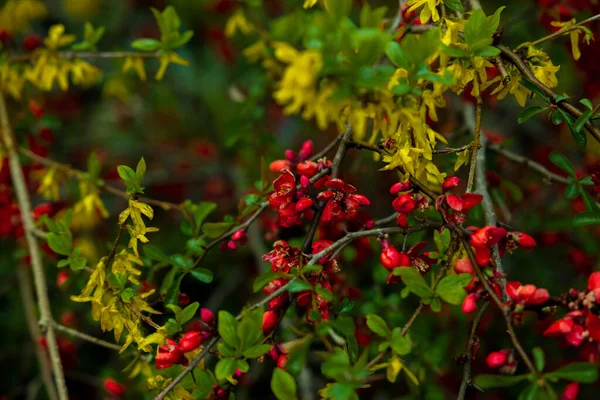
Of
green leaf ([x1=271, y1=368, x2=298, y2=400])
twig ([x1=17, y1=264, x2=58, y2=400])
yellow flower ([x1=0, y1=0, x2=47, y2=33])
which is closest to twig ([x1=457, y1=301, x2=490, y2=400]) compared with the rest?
green leaf ([x1=271, y1=368, x2=298, y2=400])

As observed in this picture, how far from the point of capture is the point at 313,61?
0.64m

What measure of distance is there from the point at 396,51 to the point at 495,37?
240mm

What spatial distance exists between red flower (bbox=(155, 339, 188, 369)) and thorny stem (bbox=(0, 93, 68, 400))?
12.8 inches

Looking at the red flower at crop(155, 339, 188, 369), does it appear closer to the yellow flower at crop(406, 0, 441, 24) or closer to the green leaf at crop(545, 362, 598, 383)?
the green leaf at crop(545, 362, 598, 383)

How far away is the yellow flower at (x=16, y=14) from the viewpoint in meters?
2.04

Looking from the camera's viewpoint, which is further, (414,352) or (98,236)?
(98,236)

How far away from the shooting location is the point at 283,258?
0.89 m

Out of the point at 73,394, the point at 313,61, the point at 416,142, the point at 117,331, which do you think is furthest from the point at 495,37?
the point at 73,394

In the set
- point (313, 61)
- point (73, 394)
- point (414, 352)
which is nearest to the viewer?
point (313, 61)

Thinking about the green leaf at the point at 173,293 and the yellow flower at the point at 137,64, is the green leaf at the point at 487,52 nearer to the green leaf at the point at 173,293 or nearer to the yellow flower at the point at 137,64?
the green leaf at the point at 173,293

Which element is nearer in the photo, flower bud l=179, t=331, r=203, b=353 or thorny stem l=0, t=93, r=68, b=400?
flower bud l=179, t=331, r=203, b=353

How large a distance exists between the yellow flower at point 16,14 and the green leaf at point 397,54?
1722mm

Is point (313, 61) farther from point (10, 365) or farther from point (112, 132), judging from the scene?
point (112, 132)

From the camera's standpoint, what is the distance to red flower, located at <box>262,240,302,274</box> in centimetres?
88
